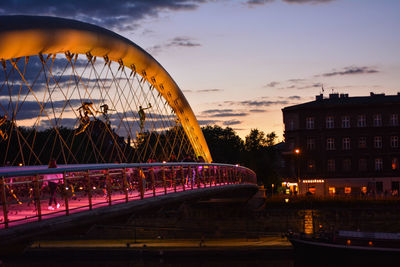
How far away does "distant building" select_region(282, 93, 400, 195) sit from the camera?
7256 centimetres

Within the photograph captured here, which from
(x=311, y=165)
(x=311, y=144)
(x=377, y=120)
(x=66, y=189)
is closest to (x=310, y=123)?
(x=311, y=144)

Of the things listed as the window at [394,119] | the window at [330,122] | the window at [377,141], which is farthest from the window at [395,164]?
the window at [330,122]

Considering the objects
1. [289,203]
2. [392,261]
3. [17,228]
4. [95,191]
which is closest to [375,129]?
[289,203]

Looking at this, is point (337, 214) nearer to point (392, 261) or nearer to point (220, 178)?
point (392, 261)

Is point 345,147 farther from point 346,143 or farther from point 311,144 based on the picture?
point 311,144

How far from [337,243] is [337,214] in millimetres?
10908

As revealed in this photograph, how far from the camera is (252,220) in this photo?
50125mm

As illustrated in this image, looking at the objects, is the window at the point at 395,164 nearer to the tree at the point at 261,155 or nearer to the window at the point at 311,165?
the window at the point at 311,165

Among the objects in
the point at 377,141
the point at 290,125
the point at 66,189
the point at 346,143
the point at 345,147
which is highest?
the point at 290,125

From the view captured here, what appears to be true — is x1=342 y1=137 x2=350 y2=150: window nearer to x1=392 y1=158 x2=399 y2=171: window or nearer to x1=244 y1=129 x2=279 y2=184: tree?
x1=392 y1=158 x2=399 y2=171: window

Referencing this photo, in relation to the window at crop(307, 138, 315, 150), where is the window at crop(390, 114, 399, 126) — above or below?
above

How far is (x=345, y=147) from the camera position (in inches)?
2906

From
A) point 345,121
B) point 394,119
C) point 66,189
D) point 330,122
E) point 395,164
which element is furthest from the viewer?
point 330,122

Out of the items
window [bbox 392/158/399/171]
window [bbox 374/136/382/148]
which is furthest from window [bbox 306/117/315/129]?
window [bbox 392/158/399/171]
